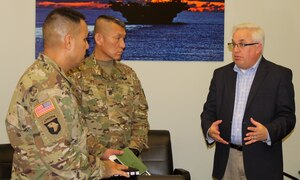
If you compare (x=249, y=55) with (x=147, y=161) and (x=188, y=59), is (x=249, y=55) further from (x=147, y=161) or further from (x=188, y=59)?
(x=147, y=161)

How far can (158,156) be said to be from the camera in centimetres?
376

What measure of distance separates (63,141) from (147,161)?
1895 millimetres

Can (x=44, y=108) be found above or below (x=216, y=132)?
above

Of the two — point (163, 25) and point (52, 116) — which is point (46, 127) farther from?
point (163, 25)

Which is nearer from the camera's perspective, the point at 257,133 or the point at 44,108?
the point at 44,108

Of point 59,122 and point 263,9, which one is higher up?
point 263,9

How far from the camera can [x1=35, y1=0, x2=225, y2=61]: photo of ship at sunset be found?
12.9 ft

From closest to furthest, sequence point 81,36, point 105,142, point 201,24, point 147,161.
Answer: point 81,36 → point 105,142 → point 147,161 → point 201,24

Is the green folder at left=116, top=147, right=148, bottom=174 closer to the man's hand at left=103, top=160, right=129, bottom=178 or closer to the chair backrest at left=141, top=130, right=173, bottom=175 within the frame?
the man's hand at left=103, top=160, right=129, bottom=178

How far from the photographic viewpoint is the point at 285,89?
2988 mm

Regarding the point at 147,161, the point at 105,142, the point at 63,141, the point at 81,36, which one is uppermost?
the point at 81,36

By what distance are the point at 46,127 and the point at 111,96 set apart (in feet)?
3.64

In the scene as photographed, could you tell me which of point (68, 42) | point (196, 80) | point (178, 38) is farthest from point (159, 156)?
point (68, 42)

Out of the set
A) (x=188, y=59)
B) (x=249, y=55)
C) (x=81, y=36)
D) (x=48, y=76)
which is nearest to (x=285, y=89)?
(x=249, y=55)
